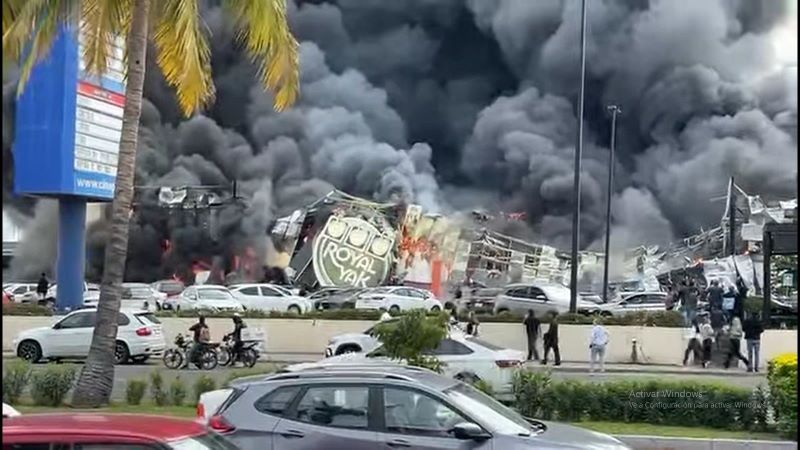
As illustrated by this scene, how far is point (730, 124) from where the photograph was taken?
1483 inches

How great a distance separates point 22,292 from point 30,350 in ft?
46.0

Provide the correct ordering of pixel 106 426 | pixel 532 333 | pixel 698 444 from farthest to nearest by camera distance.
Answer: pixel 532 333, pixel 698 444, pixel 106 426

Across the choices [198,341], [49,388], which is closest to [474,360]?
[49,388]

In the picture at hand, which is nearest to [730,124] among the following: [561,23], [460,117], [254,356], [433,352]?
[561,23]

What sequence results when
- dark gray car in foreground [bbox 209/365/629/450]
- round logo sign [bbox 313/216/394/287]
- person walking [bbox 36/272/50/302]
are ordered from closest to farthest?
dark gray car in foreground [bbox 209/365/629/450] < person walking [bbox 36/272/50/302] < round logo sign [bbox 313/216/394/287]

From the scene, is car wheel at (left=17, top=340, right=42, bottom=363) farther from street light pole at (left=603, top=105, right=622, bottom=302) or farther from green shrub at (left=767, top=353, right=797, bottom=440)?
street light pole at (left=603, top=105, right=622, bottom=302)

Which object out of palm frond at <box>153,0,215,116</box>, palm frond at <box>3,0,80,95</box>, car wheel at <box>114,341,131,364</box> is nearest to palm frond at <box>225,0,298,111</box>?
palm frond at <box>153,0,215,116</box>

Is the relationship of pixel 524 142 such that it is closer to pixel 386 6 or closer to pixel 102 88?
pixel 386 6

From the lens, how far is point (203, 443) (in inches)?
219

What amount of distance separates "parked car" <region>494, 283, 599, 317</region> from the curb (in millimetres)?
19667

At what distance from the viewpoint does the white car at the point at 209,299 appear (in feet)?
111

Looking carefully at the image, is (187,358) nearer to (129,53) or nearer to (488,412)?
(129,53)

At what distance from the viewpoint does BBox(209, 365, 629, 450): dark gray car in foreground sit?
7734mm

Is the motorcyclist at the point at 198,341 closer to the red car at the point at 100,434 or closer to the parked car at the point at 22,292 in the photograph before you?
the parked car at the point at 22,292
